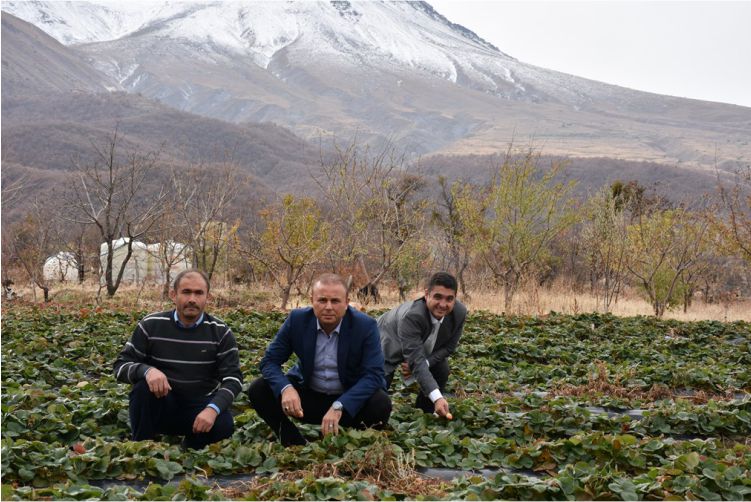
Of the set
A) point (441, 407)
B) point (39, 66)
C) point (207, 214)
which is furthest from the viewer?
point (39, 66)

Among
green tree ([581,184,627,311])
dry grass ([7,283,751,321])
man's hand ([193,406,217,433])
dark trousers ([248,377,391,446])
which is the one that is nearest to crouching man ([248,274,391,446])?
dark trousers ([248,377,391,446])

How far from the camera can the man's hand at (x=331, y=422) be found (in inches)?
195

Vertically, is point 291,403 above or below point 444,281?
below

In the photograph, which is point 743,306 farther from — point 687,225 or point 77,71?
point 77,71

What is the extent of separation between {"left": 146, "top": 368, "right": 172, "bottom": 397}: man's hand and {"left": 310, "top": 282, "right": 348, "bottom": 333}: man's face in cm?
108

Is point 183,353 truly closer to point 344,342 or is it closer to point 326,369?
point 326,369

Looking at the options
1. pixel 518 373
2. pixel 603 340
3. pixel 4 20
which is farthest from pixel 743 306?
pixel 4 20

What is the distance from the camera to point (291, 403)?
497 cm

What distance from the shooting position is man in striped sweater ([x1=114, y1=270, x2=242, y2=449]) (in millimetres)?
5137

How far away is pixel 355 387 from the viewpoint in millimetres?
5172

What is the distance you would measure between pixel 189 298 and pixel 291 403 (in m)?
1.00

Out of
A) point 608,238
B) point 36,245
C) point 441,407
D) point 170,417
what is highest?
point 608,238

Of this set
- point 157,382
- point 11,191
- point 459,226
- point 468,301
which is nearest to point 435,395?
point 157,382

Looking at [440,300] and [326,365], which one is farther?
[440,300]
